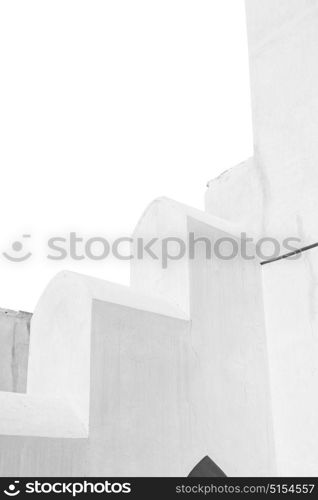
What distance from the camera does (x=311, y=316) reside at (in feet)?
8.59

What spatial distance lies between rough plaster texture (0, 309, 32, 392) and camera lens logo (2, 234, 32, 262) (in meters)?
0.45

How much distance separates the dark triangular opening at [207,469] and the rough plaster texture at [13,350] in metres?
2.04

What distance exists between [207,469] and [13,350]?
2.11 m

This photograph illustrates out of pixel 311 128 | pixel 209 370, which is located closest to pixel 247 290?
pixel 209 370

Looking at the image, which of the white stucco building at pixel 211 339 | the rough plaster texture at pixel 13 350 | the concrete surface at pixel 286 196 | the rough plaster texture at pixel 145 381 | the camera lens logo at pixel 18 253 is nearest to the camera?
the rough plaster texture at pixel 145 381

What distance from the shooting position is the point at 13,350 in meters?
3.93

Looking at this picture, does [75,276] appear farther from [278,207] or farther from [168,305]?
[278,207]

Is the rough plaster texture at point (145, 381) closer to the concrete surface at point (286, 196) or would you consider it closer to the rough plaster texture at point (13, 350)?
→ the concrete surface at point (286, 196)

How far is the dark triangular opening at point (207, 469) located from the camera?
2152mm
